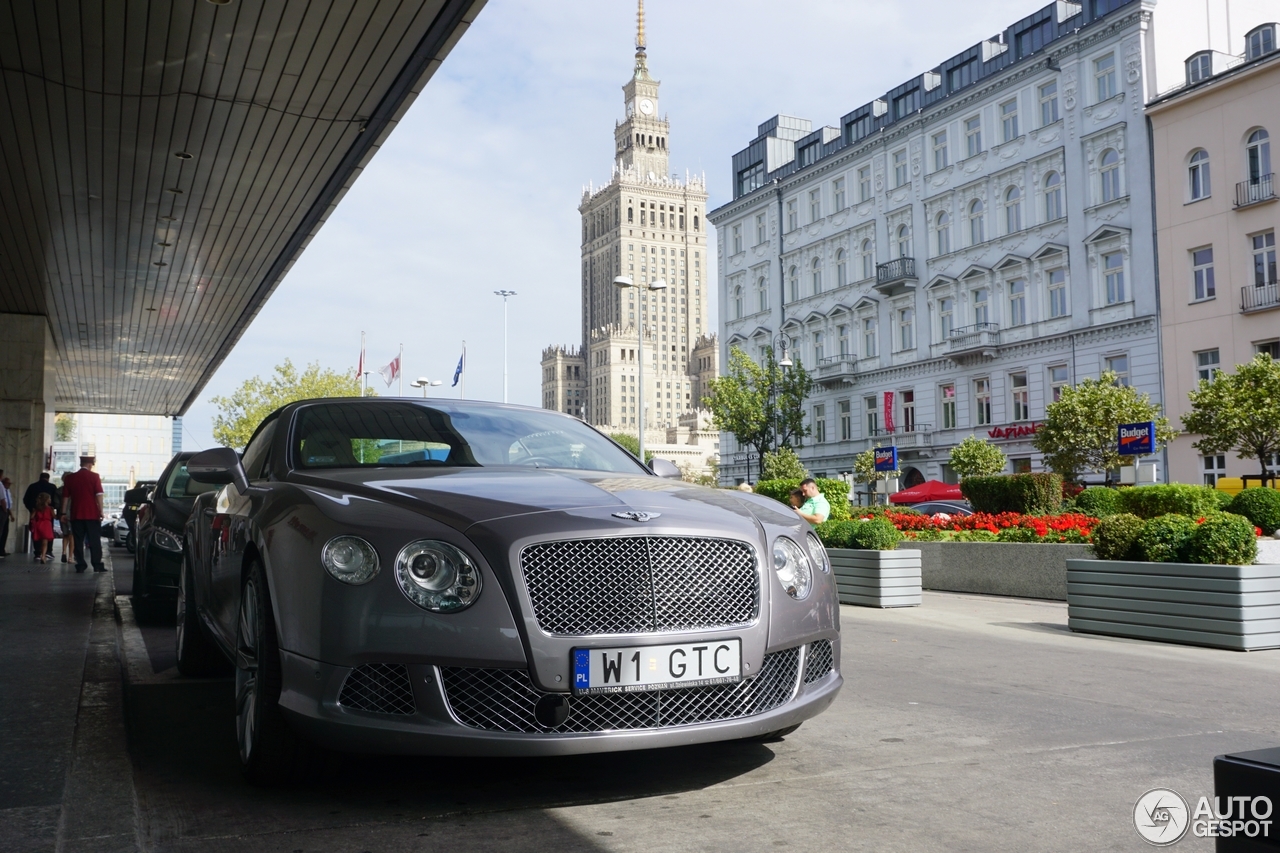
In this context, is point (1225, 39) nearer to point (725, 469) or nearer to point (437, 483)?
point (725, 469)

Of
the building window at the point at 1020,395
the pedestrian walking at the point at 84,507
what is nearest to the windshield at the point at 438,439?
the pedestrian walking at the point at 84,507

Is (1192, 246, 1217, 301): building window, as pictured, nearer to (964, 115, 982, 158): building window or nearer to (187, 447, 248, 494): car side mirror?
(964, 115, 982, 158): building window

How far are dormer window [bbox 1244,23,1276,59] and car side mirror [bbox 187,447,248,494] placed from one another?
40274 mm

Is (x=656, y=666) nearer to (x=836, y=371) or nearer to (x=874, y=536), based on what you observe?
(x=874, y=536)

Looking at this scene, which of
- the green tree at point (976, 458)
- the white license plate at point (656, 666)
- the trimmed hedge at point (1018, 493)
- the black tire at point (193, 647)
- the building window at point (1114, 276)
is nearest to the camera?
the white license plate at point (656, 666)

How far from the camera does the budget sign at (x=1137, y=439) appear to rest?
17.5m

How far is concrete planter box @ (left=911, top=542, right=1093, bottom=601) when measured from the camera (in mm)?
14094

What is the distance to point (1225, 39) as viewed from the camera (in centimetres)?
4238

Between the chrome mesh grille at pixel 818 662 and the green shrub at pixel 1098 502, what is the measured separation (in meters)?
14.2

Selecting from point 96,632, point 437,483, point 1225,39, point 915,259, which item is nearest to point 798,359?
point 915,259

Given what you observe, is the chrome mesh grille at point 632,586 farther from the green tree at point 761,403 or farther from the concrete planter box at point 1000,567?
the green tree at point 761,403

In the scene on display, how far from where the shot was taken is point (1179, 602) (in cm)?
912

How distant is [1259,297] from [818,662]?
1436 inches

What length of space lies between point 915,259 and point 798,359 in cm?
944
